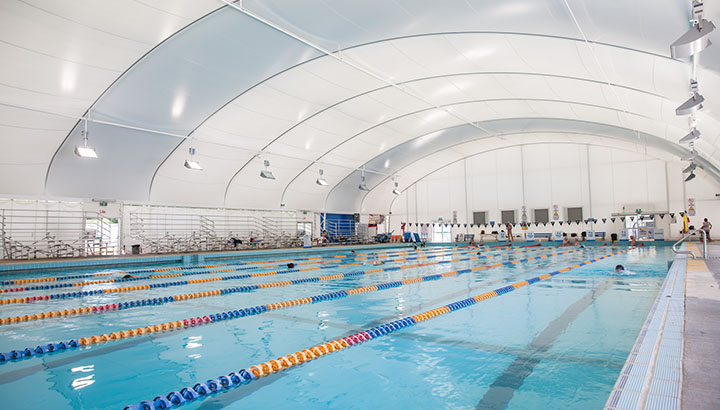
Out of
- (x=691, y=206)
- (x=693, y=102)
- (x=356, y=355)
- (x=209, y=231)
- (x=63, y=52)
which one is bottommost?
(x=356, y=355)

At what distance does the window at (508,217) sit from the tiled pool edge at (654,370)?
23.4m

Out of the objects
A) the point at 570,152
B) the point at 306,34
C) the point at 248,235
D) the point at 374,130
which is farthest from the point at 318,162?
the point at 570,152

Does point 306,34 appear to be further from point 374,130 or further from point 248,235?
point 248,235

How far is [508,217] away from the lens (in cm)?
2600

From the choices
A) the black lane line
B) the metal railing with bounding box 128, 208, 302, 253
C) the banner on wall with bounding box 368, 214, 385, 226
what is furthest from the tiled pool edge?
the banner on wall with bounding box 368, 214, 385, 226

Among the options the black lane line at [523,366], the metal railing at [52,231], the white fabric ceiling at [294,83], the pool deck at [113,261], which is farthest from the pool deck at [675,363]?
the metal railing at [52,231]

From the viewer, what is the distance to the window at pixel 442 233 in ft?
94.0

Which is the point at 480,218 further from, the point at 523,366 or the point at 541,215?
the point at 523,366

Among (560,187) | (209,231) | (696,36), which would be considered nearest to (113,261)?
(209,231)

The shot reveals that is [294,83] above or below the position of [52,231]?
above

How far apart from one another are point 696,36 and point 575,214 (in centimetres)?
2101

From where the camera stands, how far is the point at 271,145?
16531 mm

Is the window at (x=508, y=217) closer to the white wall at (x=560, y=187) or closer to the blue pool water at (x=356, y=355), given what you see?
the white wall at (x=560, y=187)

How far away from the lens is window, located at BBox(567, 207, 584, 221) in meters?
23.9
